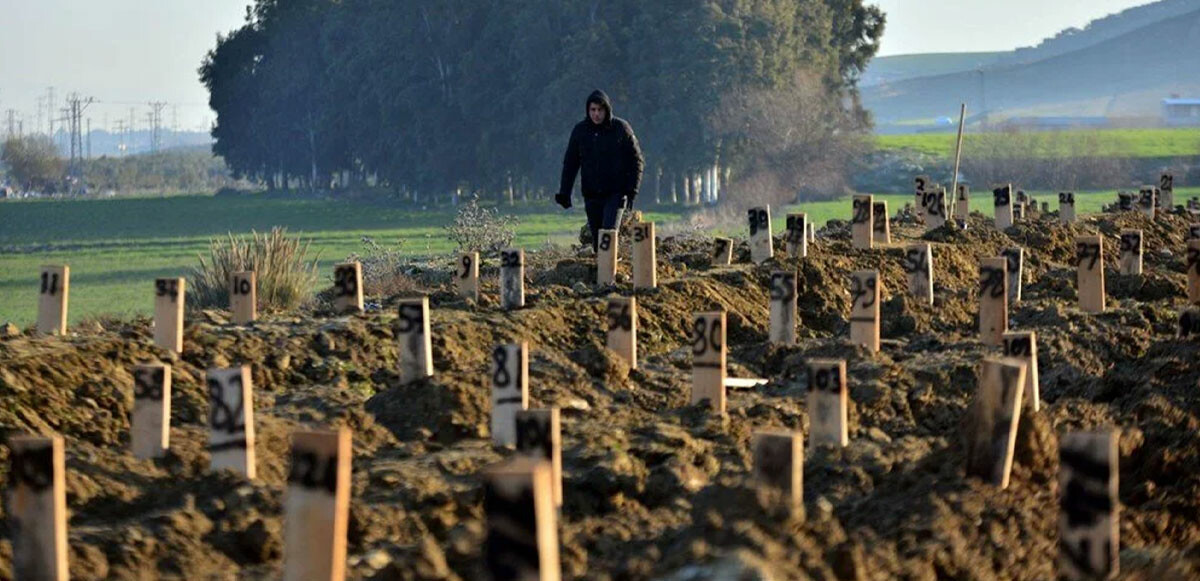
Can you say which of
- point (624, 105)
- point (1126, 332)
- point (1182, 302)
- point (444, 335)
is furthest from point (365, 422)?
point (624, 105)

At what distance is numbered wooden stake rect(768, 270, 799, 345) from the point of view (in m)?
13.5

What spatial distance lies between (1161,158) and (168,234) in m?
49.8

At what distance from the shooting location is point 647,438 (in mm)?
10555

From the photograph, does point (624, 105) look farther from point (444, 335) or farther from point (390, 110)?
point (444, 335)

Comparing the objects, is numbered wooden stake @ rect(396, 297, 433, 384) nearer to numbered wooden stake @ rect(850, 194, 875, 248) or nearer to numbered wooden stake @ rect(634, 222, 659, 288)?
numbered wooden stake @ rect(634, 222, 659, 288)

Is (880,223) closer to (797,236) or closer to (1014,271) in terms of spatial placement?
(797,236)

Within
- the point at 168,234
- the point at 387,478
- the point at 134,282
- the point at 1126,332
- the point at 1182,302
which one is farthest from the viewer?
the point at 168,234

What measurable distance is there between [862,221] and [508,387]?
34.7 feet

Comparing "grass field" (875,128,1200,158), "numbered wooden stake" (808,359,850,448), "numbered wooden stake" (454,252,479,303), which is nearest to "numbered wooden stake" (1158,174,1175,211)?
"numbered wooden stake" (454,252,479,303)

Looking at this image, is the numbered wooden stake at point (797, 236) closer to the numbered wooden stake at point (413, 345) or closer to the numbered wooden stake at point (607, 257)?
the numbered wooden stake at point (607, 257)

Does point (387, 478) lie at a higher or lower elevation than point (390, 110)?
lower

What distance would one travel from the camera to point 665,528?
316 inches

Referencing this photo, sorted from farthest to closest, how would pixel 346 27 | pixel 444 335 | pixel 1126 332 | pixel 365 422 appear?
1. pixel 346 27
2. pixel 1126 332
3. pixel 444 335
4. pixel 365 422

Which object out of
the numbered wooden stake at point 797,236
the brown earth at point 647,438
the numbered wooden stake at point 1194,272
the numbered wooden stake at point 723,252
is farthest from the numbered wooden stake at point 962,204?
the numbered wooden stake at point 1194,272
